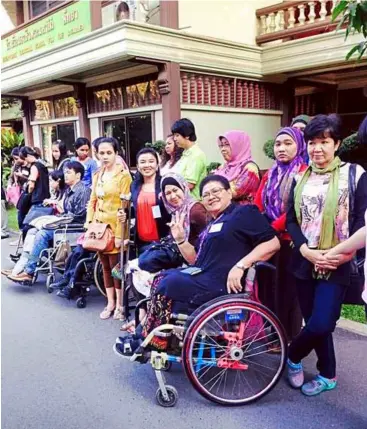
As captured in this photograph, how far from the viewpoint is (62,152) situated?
7008 mm

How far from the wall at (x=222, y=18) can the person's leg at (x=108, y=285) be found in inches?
189

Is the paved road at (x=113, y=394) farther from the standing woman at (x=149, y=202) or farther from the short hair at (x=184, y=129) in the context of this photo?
the short hair at (x=184, y=129)


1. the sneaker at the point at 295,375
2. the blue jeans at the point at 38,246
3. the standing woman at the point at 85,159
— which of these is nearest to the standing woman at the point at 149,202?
the sneaker at the point at 295,375

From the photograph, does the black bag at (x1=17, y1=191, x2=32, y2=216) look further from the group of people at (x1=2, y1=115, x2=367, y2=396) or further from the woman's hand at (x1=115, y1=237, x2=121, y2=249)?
the woman's hand at (x1=115, y1=237, x2=121, y2=249)

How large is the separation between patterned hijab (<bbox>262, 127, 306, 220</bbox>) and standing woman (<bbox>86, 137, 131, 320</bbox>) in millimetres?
1441

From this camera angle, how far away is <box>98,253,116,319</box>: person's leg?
409 cm

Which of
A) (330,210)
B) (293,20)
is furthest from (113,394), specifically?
(293,20)

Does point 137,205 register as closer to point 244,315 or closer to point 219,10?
point 244,315

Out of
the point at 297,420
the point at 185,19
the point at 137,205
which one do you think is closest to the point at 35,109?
the point at 185,19

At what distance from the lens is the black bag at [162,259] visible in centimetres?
327

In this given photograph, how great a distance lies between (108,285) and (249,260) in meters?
1.92

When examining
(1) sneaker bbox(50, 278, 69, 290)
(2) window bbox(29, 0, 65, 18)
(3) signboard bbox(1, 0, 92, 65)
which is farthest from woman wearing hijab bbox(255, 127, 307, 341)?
(2) window bbox(29, 0, 65, 18)

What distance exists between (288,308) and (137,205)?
143cm

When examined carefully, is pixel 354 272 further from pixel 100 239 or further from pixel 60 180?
pixel 60 180
